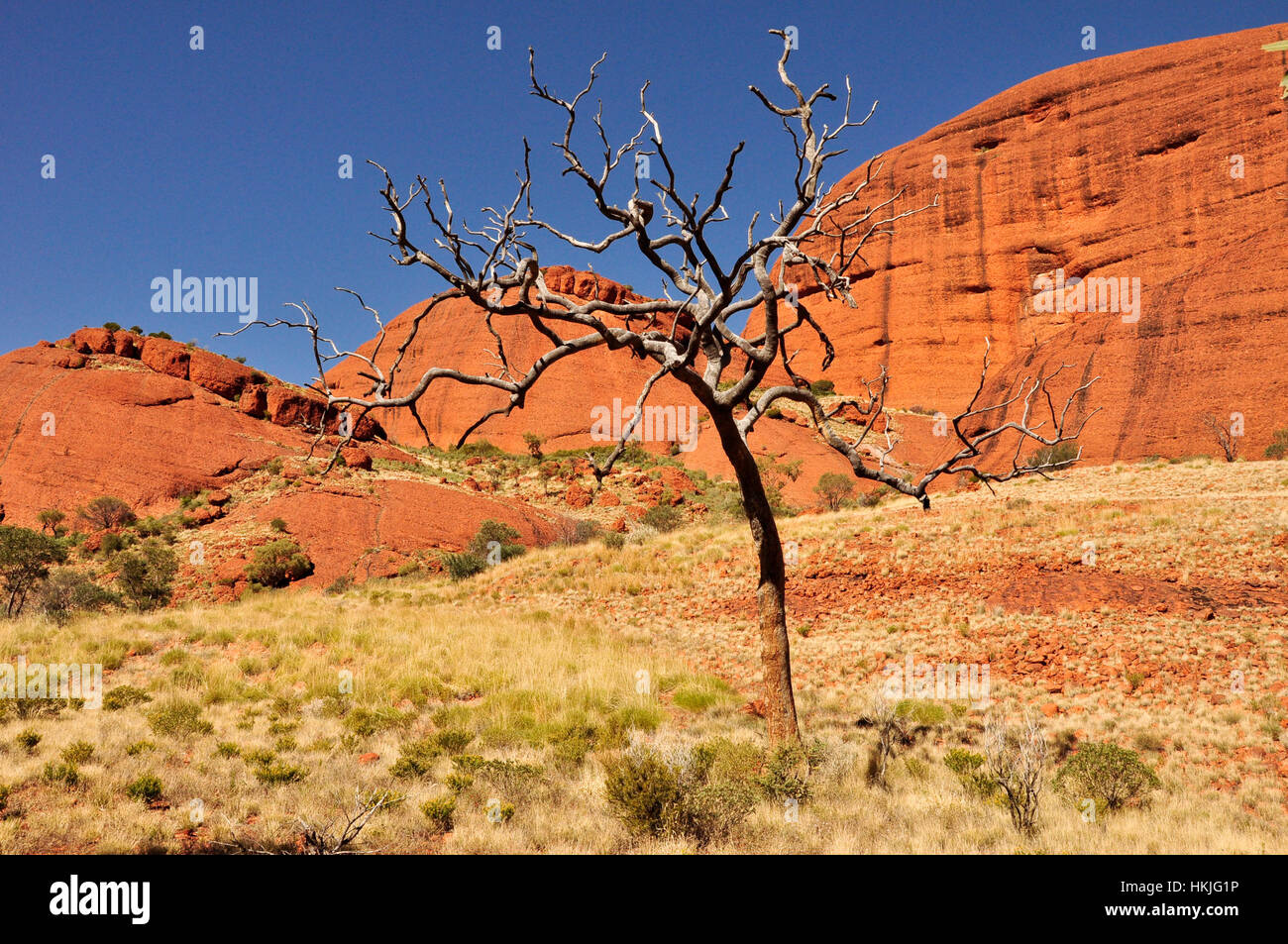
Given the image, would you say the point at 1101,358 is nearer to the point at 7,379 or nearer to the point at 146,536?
the point at 146,536

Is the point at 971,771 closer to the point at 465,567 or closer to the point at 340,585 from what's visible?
the point at 465,567

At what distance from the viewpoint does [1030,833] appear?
534 centimetres

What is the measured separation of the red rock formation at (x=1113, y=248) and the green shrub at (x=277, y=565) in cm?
3499

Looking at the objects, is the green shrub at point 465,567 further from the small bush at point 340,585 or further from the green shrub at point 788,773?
the green shrub at point 788,773

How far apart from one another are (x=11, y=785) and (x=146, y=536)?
24303 millimetres

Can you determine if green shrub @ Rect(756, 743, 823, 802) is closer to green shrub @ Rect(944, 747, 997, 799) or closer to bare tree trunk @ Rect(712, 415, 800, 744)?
bare tree trunk @ Rect(712, 415, 800, 744)

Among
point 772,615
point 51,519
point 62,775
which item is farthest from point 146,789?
point 51,519

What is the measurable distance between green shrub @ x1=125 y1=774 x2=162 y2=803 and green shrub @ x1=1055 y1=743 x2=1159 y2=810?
8213 mm

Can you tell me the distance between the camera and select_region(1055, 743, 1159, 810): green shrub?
6.11 meters

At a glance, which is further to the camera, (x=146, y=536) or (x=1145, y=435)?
(x=1145, y=435)

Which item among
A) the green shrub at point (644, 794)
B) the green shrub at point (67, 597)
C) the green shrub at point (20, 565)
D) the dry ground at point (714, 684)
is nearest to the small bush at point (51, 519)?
the green shrub at point (20, 565)

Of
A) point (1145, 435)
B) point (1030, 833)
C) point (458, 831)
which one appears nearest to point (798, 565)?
point (1030, 833)

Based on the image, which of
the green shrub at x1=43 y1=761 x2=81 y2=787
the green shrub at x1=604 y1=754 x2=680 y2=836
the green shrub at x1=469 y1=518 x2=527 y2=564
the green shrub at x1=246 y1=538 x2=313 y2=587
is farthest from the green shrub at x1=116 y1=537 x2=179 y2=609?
the green shrub at x1=604 y1=754 x2=680 y2=836
